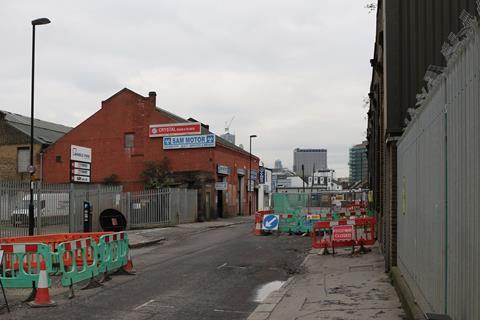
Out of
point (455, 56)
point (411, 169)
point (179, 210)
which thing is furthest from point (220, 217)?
point (455, 56)

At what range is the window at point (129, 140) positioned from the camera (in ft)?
147

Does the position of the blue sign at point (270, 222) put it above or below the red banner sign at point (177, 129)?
below

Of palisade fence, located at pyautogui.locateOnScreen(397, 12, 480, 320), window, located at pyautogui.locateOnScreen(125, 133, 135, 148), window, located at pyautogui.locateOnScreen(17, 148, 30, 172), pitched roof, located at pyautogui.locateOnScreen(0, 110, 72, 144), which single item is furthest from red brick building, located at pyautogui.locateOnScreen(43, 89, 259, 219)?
palisade fence, located at pyautogui.locateOnScreen(397, 12, 480, 320)

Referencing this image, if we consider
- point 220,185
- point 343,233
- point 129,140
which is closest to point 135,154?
point 129,140

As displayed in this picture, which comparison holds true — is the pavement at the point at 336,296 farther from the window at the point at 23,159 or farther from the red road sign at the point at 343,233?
the window at the point at 23,159

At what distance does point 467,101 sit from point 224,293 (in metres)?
7.80

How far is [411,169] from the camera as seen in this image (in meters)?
8.27

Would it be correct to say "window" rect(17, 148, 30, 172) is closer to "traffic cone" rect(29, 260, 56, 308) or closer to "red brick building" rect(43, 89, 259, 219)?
"red brick building" rect(43, 89, 259, 219)

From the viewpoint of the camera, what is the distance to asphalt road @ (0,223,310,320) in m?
9.17

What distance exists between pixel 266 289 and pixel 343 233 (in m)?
6.60

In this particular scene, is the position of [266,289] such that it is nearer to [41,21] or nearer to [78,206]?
[41,21]

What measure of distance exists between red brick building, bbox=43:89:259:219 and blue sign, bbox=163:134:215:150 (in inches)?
14.9

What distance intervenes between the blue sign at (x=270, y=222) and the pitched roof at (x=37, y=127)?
2900 cm

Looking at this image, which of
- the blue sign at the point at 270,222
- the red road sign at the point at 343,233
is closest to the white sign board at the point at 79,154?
the blue sign at the point at 270,222
